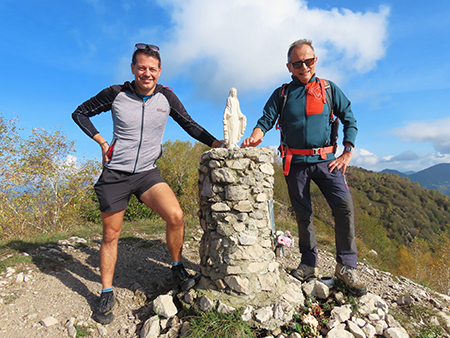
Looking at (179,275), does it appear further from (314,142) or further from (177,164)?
(177,164)

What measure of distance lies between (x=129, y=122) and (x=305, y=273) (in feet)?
10.3

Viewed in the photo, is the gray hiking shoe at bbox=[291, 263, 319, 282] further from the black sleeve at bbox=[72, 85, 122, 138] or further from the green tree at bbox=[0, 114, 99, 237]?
the green tree at bbox=[0, 114, 99, 237]

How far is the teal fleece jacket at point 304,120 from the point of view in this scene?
123 inches

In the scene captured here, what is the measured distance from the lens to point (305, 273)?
11.4 ft

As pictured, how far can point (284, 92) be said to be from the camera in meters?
3.30

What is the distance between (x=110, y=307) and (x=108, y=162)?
6.00 feet

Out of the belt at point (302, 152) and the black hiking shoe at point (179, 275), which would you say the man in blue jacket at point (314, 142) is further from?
the black hiking shoe at point (179, 275)

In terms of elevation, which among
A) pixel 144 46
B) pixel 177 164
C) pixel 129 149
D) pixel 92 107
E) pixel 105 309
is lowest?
pixel 105 309

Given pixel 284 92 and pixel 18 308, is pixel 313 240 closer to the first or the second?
pixel 284 92

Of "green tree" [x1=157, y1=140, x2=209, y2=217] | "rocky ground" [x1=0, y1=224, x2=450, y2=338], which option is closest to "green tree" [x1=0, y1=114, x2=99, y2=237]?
"rocky ground" [x1=0, y1=224, x2=450, y2=338]

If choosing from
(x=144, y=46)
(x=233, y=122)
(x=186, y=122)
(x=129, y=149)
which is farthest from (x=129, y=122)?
(x=233, y=122)

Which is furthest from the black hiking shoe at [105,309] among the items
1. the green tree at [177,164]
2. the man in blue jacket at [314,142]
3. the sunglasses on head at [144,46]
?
the green tree at [177,164]

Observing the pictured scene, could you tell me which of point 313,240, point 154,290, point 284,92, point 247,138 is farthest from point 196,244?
point 284,92

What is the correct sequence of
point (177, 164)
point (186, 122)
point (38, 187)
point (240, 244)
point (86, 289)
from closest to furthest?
point (240, 244) < point (186, 122) < point (86, 289) < point (38, 187) < point (177, 164)
